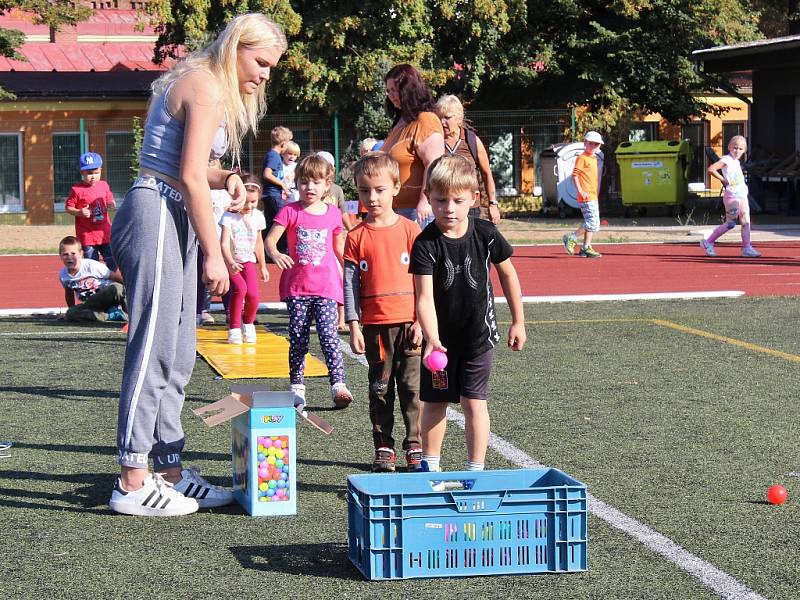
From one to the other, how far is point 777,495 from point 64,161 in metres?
30.0

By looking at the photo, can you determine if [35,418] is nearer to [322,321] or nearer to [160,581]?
[322,321]

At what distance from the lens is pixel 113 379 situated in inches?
377

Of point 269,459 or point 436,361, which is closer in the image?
point 436,361

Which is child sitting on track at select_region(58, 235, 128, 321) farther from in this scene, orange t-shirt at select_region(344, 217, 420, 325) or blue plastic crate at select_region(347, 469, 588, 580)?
blue plastic crate at select_region(347, 469, 588, 580)

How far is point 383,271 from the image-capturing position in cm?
683

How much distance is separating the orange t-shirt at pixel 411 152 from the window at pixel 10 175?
27354mm

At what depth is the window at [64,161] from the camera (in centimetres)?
3344

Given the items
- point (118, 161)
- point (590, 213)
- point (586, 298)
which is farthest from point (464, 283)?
point (118, 161)

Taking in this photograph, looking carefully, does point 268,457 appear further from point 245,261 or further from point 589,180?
point 589,180

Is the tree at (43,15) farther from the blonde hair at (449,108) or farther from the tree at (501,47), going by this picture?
the blonde hair at (449,108)

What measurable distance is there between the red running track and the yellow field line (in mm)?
3132

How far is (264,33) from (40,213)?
29364 mm

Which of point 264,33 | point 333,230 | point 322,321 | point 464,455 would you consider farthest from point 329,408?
point 264,33

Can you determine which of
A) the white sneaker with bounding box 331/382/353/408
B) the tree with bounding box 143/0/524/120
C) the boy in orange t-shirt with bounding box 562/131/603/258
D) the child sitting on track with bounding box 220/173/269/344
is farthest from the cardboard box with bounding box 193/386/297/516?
the tree with bounding box 143/0/524/120
